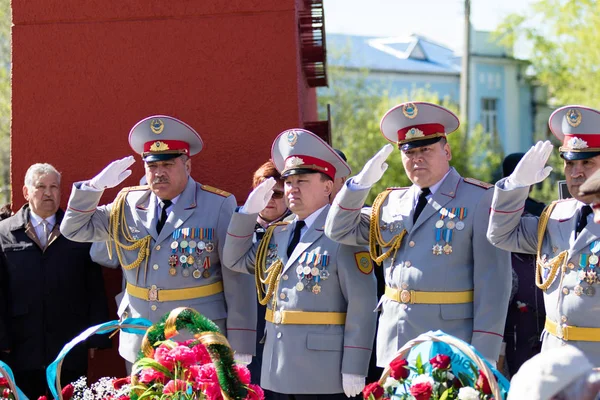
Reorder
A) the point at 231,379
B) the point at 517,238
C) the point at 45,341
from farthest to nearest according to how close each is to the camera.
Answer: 1. the point at 45,341
2. the point at 517,238
3. the point at 231,379

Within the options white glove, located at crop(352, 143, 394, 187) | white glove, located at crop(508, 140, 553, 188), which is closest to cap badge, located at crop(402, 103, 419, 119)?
white glove, located at crop(352, 143, 394, 187)

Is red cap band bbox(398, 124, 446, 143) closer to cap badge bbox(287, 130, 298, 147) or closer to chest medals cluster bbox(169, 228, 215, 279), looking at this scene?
cap badge bbox(287, 130, 298, 147)

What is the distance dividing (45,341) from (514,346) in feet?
9.63

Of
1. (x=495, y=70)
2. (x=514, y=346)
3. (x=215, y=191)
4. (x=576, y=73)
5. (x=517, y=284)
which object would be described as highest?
(x=495, y=70)

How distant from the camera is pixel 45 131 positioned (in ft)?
21.6

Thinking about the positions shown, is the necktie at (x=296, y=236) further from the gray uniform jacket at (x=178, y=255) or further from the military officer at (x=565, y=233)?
the military officer at (x=565, y=233)

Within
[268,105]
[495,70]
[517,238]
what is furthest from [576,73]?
[517,238]

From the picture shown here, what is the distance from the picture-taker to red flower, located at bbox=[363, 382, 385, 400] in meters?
3.39

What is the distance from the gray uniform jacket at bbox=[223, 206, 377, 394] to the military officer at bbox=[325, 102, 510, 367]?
0.11 meters

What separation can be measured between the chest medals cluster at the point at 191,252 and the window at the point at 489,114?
118 feet

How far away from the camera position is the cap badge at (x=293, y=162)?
4.86 meters

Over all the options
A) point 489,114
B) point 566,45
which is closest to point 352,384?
point 566,45

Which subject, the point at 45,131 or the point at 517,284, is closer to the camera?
the point at 517,284

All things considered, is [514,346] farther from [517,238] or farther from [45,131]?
[45,131]
